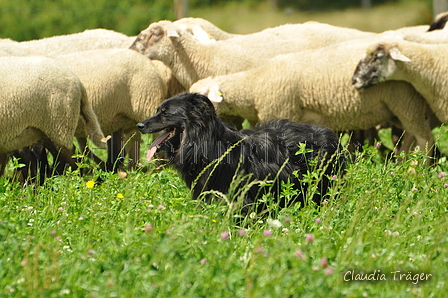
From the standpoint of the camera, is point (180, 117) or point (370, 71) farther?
point (370, 71)

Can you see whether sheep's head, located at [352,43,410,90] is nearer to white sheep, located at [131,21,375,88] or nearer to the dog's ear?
white sheep, located at [131,21,375,88]

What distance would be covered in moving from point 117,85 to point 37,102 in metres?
1.28

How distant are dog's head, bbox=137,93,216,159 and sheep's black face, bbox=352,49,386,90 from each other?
256 centimetres

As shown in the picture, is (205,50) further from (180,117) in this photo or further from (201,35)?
(180,117)

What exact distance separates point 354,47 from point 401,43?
52 cm

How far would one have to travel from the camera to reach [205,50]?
23.8 feet

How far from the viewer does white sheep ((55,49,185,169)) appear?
6117mm

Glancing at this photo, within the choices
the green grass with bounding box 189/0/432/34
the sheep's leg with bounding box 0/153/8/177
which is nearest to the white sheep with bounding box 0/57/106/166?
the sheep's leg with bounding box 0/153/8/177

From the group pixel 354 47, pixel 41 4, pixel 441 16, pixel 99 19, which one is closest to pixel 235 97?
pixel 354 47

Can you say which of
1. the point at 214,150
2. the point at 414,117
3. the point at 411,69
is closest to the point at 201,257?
the point at 214,150

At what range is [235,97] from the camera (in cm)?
632

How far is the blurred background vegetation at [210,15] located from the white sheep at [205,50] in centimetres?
1088

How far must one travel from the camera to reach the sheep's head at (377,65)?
591 cm

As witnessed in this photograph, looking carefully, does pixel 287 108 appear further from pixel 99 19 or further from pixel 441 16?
pixel 99 19
